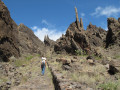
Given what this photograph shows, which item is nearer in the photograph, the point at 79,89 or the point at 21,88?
the point at 79,89

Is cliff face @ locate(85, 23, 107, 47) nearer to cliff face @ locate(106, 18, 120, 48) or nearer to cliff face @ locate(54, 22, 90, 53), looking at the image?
cliff face @ locate(54, 22, 90, 53)

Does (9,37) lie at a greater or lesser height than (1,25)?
lesser

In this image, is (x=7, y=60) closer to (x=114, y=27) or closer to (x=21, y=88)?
(x=21, y=88)

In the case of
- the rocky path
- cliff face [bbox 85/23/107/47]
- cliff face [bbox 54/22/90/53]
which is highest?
cliff face [bbox 85/23/107/47]

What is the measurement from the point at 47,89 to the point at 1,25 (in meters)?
8.07

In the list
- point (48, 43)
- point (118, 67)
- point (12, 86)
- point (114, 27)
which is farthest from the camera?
point (48, 43)

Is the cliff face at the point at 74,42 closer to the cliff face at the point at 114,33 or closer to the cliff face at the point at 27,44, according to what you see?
the cliff face at the point at 114,33

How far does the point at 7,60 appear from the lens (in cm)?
1129

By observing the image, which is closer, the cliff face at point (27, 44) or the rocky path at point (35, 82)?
the rocky path at point (35, 82)

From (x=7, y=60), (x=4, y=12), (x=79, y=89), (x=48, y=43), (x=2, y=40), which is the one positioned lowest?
(x=79, y=89)

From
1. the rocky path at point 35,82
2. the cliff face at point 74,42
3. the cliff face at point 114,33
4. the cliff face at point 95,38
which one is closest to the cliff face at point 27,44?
the cliff face at point 74,42

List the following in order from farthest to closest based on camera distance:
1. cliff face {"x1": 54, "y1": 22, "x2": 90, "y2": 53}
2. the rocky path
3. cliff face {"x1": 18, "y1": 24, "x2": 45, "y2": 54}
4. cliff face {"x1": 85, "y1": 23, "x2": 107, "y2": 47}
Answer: cliff face {"x1": 18, "y1": 24, "x2": 45, "y2": 54}
cliff face {"x1": 85, "y1": 23, "x2": 107, "y2": 47}
cliff face {"x1": 54, "y1": 22, "x2": 90, "y2": 53}
the rocky path

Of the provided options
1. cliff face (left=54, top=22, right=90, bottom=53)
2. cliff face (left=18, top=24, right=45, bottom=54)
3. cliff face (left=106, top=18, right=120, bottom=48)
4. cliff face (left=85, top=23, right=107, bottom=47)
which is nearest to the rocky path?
cliff face (left=54, top=22, right=90, bottom=53)

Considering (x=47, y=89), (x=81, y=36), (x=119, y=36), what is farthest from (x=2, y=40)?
(x=119, y=36)
